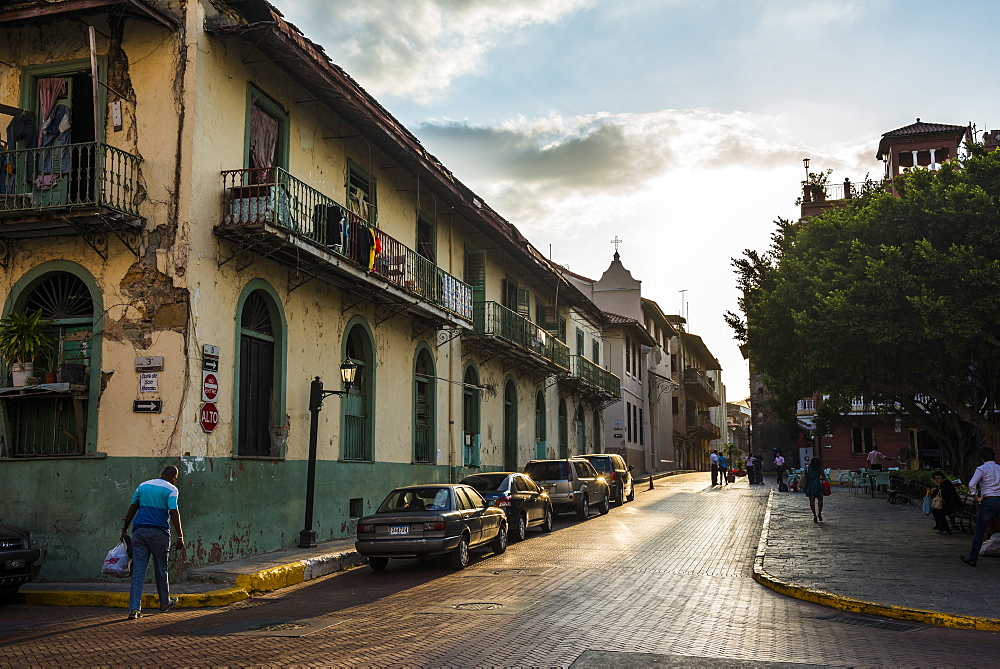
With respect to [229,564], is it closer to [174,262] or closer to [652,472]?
[174,262]

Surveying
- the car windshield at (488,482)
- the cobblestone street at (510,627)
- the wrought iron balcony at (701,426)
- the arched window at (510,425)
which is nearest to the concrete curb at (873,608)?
the cobblestone street at (510,627)

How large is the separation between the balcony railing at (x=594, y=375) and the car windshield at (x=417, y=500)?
2060 cm

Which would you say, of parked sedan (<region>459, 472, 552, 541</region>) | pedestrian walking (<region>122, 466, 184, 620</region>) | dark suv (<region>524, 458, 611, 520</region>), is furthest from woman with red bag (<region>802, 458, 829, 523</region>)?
pedestrian walking (<region>122, 466, 184, 620</region>)

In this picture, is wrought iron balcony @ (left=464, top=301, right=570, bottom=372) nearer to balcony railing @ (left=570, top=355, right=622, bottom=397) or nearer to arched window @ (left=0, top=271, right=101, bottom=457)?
balcony railing @ (left=570, top=355, right=622, bottom=397)

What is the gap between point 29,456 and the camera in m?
13.6

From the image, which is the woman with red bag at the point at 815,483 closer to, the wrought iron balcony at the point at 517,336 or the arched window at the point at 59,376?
the wrought iron balcony at the point at 517,336

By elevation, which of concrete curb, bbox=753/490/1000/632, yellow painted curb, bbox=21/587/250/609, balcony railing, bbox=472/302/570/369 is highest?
balcony railing, bbox=472/302/570/369

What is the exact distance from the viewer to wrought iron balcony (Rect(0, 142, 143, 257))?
1272cm

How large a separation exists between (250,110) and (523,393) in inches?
686

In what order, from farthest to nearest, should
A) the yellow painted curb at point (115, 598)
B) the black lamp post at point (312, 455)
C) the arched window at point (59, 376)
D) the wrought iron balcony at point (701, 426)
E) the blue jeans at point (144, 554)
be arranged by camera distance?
the wrought iron balcony at point (701, 426)
the black lamp post at point (312, 455)
the arched window at point (59, 376)
the yellow painted curb at point (115, 598)
the blue jeans at point (144, 554)

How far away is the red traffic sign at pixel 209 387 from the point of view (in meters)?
13.5

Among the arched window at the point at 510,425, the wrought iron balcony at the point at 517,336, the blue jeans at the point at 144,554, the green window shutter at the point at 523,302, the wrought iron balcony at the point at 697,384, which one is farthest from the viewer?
the wrought iron balcony at the point at 697,384

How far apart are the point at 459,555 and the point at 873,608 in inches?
247

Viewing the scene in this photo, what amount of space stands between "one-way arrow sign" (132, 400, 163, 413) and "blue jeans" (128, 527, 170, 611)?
2949 mm
